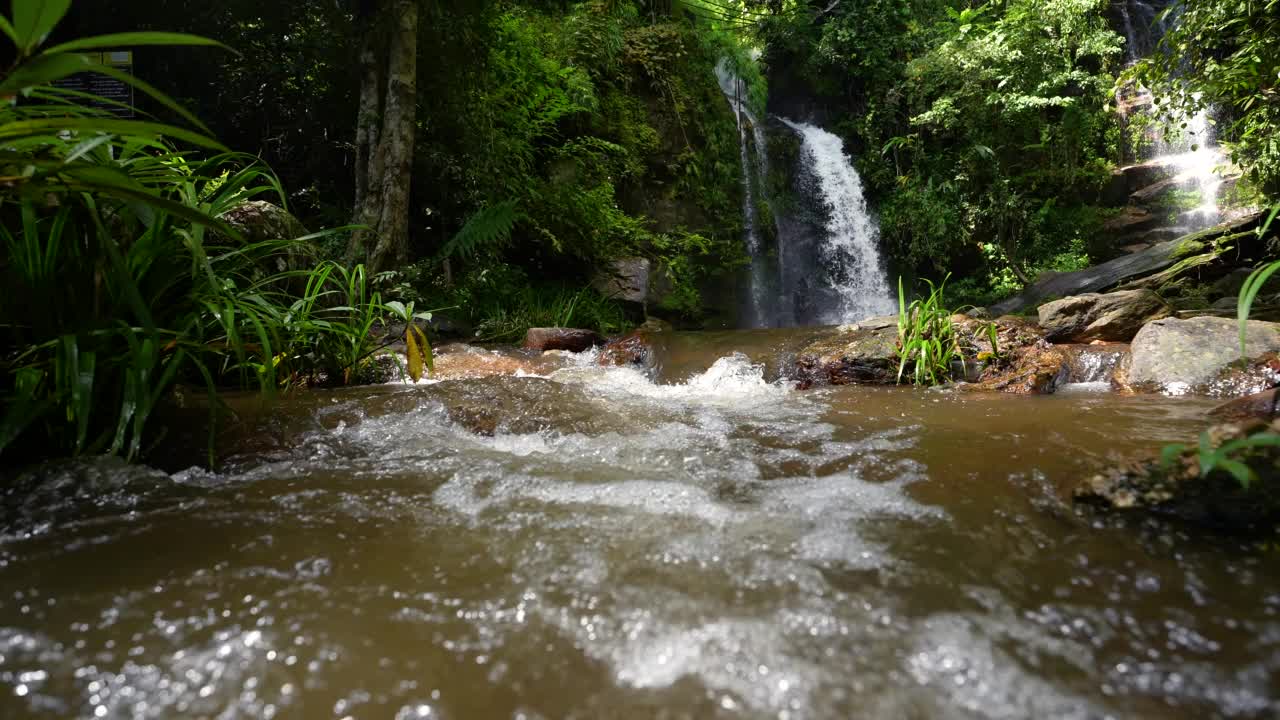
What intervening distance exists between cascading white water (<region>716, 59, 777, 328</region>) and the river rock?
546 centimetres

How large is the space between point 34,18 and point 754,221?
9.18 meters

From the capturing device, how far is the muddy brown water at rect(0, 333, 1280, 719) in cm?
94

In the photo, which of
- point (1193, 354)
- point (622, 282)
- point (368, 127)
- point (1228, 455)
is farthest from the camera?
point (622, 282)

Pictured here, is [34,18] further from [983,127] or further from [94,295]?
[983,127]

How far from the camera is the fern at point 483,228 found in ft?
19.4

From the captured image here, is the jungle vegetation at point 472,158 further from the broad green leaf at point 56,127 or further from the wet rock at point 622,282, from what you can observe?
the wet rock at point 622,282

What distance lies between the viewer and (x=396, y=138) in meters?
5.40

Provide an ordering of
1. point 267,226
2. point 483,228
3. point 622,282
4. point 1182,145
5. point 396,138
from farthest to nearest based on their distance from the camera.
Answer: point 1182,145 → point 622,282 → point 483,228 → point 396,138 → point 267,226

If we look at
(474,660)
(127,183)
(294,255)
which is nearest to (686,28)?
(294,255)

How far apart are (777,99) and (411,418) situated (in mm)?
11428

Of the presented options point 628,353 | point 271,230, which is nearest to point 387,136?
point 271,230

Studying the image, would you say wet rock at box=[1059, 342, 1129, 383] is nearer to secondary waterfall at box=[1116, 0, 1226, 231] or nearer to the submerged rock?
the submerged rock

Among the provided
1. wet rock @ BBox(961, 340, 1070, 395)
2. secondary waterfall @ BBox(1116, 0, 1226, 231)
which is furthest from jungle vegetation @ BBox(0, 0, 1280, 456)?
wet rock @ BBox(961, 340, 1070, 395)

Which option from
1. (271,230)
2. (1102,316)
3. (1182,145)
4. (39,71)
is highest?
(1182,145)
